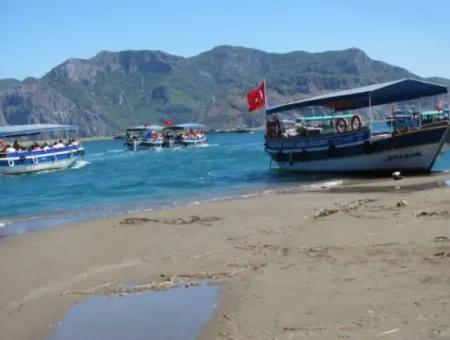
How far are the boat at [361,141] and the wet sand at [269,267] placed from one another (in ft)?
30.0

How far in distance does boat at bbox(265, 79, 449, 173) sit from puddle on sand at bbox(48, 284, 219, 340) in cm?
1897

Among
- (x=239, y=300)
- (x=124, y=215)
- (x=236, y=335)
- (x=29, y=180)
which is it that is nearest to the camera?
(x=236, y=335)

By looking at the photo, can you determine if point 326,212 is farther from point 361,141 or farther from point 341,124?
point 341,124

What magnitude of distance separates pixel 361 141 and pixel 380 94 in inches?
120

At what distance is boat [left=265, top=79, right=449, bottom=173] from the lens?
85.3 feet

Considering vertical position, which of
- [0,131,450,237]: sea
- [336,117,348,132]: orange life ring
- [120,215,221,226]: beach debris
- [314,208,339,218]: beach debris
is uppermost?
[336,117,348,132]: orange life ring

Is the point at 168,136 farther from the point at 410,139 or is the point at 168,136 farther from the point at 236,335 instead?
the point at 236,335

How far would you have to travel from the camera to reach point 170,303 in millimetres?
8031

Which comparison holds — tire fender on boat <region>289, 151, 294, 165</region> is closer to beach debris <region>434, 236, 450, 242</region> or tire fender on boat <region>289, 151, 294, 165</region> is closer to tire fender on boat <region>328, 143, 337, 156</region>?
tire fender on boat <region>328, 143, 337, 156</region>

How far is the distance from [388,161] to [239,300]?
1992 cm

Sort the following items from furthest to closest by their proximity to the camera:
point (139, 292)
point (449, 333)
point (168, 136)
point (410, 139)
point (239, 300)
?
point (168, 136) < point (410, 139) < point (139, 292) < point (239, 300) < point (449, 333)

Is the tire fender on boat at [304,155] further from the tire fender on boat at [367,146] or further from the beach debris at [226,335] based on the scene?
the beach debris at [226,335]

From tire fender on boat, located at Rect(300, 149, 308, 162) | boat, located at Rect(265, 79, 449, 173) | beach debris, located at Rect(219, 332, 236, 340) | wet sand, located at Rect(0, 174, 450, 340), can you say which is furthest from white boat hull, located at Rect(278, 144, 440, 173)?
beach debris, located at Rect(219, 332, 236, 340)

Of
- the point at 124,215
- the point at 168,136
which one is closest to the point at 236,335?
the point at 124,215
